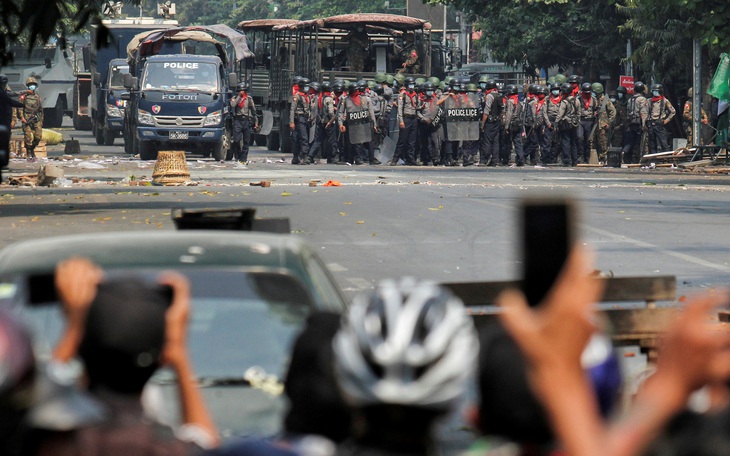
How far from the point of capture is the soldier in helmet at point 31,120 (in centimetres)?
3662

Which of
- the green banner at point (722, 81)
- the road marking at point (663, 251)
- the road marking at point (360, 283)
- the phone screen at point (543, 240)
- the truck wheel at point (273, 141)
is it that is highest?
the green banner at point (722, 81)

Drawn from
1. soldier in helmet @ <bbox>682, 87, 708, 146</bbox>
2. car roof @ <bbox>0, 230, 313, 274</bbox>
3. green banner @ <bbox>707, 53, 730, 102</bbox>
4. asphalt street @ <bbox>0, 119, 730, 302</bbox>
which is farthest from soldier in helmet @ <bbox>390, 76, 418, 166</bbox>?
→ car roof @ <bbox>0, 230, 313, 274</bbox>

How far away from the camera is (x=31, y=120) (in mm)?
36719

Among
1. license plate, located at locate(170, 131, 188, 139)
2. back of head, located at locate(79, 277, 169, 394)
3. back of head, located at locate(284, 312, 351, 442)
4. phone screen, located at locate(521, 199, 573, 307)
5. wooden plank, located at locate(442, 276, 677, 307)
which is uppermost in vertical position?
phone screen, located at locate(521, 199, 573, 307)

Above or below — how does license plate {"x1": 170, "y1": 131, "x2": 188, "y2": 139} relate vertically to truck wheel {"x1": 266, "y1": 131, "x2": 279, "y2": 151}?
above

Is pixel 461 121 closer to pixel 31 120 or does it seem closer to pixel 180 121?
pixel 180 121

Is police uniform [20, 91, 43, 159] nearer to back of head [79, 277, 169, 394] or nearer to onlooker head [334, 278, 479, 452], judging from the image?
back of head [79, 277, 169, 394]

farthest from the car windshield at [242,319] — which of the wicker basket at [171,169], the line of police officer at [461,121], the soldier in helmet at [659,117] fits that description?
the soldier in helmet at [659,117]

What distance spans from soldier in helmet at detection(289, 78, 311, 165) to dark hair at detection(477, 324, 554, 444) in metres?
34.7

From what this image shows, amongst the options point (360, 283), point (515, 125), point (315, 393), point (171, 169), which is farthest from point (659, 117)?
point (315, 393)

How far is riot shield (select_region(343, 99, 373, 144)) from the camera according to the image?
121 ft

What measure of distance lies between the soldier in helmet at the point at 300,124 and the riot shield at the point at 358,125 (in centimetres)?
108

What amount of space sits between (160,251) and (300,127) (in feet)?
106

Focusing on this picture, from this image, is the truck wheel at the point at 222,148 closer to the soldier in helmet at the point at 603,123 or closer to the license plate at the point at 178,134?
the license plate at the point at 178,134
